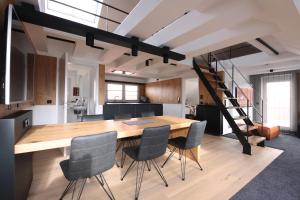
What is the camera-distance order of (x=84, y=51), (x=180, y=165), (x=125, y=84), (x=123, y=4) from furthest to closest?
(x=125, y=84)
(x=84, y=51)
(x=180, y=165)
(x=123, y=4)

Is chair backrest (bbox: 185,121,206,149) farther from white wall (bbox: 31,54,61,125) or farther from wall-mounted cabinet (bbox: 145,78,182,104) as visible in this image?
wall-mounted cabinet (bbox: 145,78,182,104)

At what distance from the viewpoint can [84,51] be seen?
139 inches

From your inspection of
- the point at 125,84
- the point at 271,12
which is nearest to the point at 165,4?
the point at 271,12

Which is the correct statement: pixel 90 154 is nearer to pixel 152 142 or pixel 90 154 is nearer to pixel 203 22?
pixel 152 142

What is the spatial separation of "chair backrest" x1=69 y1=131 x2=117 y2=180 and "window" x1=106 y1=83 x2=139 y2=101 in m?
5.66

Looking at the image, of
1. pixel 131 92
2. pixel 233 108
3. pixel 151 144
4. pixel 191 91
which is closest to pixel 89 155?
pixel 151 144

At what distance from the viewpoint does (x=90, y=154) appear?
4.44 ft

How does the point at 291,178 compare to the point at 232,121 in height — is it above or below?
below

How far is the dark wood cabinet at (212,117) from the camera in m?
4.91

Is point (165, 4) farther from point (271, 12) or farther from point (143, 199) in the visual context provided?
point (143, 199)

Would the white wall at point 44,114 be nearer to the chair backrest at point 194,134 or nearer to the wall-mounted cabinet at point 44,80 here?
the wall-mounted cabinet at point 44,80

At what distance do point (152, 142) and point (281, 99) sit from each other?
635cm

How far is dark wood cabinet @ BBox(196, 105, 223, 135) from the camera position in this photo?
193 inches

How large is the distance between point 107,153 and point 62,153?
227 cm
